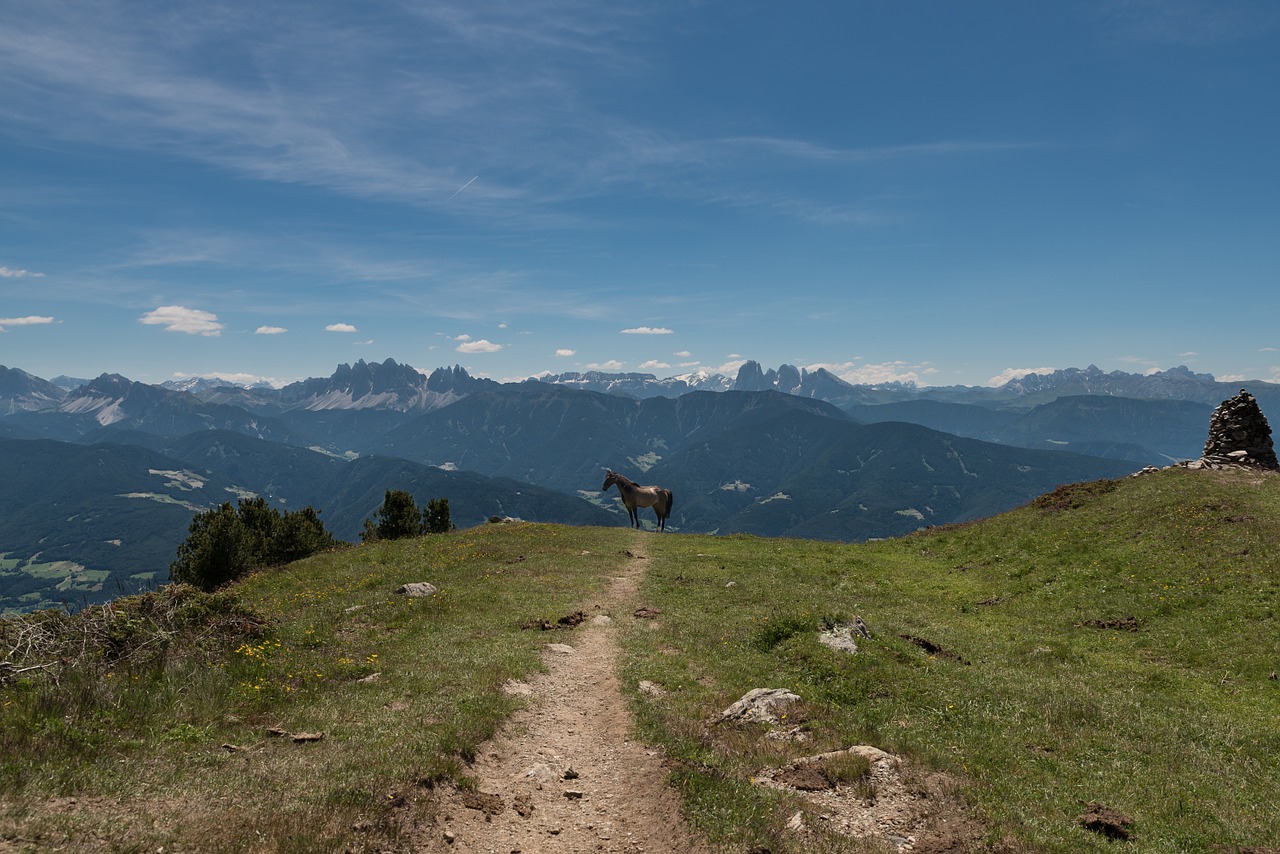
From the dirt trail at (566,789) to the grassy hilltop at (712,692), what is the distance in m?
0.55

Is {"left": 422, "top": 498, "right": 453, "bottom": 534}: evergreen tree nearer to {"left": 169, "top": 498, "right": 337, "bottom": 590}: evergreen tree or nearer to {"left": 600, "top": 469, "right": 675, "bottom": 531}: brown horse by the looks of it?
{"left": 169, "top": 498, "right": 337, "bottom": 590}: evergreen tree

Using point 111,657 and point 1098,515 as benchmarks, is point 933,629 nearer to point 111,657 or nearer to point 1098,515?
point 1098,515

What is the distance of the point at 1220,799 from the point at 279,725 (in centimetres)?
1874

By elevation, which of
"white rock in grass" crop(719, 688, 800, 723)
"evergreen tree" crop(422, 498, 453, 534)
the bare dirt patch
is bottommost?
"evergreen tree" crop(422, 498, 453, 534)

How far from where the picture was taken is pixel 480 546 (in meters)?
38.9

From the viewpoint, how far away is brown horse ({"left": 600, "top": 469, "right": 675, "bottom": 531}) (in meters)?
61.6

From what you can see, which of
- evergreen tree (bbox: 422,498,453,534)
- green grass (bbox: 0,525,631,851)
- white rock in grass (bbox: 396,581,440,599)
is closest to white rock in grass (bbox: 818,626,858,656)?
green grass (bbox: 0,525,631,851)

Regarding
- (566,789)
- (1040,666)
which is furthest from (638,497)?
(566,789)

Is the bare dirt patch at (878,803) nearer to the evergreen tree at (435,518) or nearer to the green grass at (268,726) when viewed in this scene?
the green grass at (268,726)

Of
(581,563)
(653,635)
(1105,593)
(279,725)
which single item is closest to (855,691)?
(653,635)

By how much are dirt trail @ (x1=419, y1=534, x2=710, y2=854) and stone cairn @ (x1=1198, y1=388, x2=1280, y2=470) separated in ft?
157

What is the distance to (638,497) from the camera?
62.2 metres

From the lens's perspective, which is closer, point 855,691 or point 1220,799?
Answer: point 1220,799

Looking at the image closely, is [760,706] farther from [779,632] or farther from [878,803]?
[779,632]
